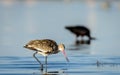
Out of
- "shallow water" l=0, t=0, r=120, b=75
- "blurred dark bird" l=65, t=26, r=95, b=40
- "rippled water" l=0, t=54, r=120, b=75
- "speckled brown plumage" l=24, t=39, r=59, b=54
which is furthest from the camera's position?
"blurred dark bird" l=65, t=26, r=95, b=40

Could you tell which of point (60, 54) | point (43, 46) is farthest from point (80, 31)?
point (43, 46)

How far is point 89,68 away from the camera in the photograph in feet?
51.7

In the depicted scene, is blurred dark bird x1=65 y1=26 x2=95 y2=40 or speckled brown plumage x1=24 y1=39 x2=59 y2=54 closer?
speckled brown plumage x1=24 y1=39 x2=59 y2=54

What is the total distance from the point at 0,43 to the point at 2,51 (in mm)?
2352

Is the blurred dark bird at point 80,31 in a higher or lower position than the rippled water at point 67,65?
higher

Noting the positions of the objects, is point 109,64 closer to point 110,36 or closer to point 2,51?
point 2,51

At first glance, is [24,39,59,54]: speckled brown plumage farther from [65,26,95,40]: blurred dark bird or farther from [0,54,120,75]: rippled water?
[65,26,95,40]: blurred dark bird

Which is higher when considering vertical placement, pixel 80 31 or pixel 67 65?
pixel 80 31

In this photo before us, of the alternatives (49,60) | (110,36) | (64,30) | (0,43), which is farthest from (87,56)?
(64,30)

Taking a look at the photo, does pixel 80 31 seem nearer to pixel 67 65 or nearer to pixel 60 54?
pixel 60 54

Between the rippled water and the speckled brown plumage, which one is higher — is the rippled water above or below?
below

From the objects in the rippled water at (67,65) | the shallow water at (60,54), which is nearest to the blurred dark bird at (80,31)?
the shallow water at (60,54)

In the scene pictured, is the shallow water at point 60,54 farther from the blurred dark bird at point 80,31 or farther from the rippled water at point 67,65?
the blurred dark bird at point 80,31

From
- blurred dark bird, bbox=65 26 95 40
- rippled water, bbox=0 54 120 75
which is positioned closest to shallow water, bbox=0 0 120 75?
rippled water, bbox=0 54 120 75
